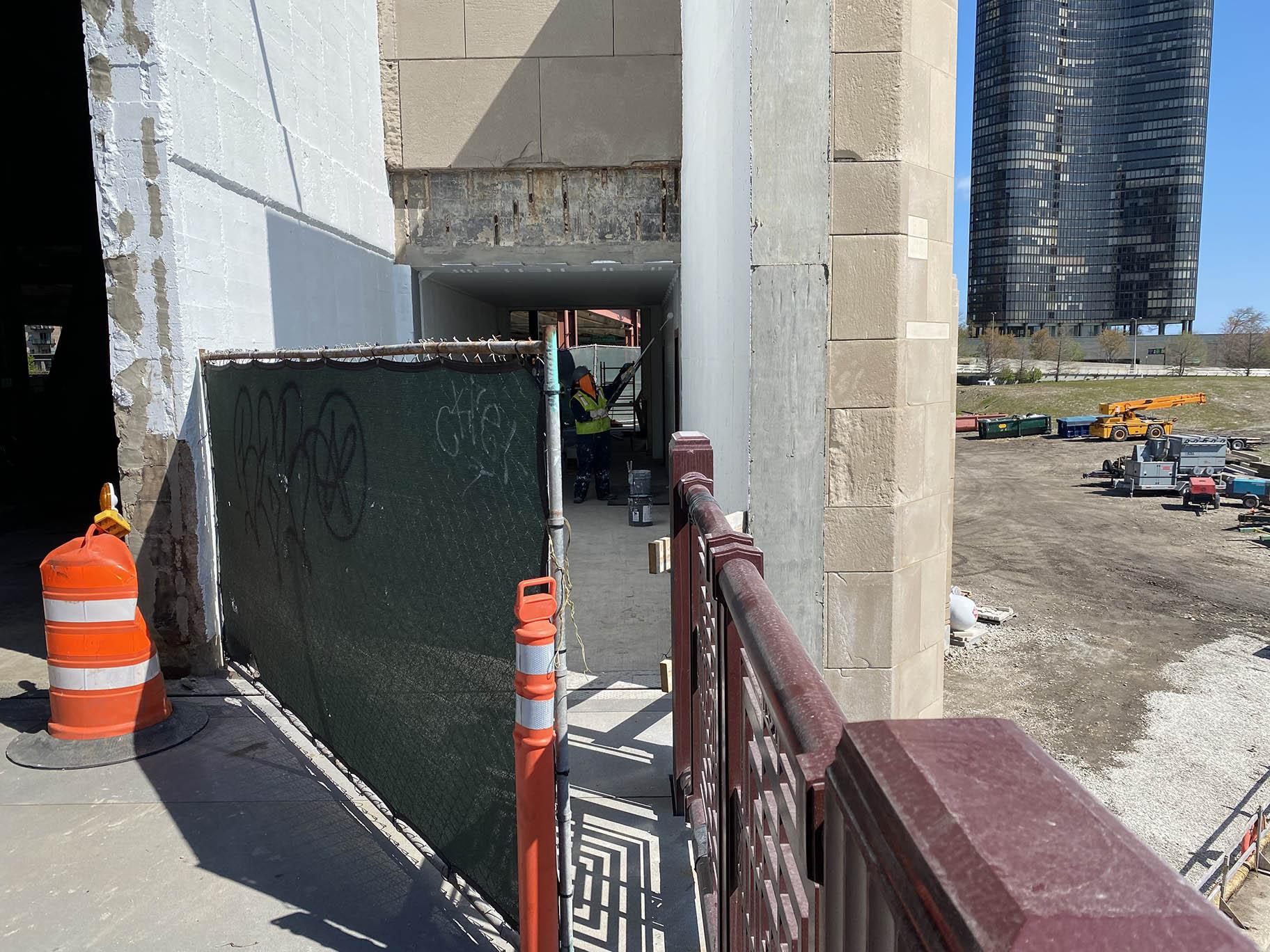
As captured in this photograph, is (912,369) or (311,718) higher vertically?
(912,369)

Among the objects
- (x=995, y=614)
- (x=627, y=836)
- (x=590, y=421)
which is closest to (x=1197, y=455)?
(x=995, y=614)

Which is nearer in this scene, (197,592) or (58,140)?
(197,592)

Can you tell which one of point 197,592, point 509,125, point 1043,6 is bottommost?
point 197,592

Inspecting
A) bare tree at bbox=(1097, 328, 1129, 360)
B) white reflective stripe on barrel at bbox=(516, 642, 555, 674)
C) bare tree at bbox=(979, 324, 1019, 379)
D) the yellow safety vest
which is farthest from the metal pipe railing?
bare tree at bbox=(1097, 328, 1129, 360)

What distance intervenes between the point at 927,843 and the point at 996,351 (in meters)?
90.3

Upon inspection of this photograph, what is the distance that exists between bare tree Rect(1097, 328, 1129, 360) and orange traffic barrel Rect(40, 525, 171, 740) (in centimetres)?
9949

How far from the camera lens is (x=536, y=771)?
2.77 m

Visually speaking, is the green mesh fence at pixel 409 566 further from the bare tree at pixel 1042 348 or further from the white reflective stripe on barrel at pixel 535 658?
the bare tree at pixel 1042 348

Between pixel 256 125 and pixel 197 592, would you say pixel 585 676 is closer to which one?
pixel 197 592

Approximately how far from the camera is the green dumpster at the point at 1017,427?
4425 cm

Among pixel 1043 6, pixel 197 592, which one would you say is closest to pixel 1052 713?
pixel 197 592

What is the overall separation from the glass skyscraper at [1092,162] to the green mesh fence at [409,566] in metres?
111

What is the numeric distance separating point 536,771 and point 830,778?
192 centimetres

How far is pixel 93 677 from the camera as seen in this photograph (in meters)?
4.77
